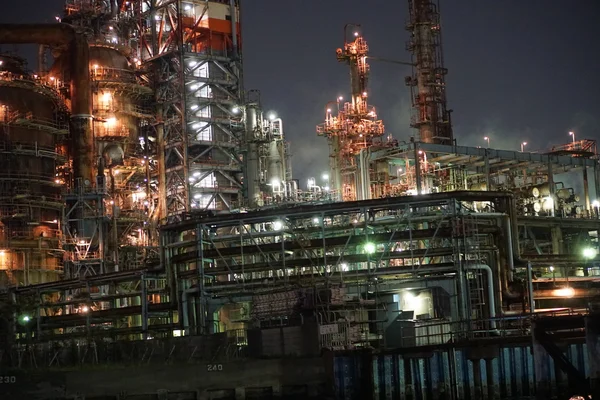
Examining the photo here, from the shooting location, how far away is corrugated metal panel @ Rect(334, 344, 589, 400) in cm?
4284

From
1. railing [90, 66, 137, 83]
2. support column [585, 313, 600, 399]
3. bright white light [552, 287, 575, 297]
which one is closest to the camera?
support column [585, 313, 600, 399]

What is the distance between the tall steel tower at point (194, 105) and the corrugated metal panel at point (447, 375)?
40.5m

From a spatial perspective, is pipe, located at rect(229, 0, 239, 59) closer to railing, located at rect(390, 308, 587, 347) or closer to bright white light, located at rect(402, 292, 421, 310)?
bright white light, located at rect(402, 292, 421, 310)

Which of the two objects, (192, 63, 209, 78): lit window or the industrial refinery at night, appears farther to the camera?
(192, 63, 209, 78): lit window

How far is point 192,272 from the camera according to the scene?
5644cm

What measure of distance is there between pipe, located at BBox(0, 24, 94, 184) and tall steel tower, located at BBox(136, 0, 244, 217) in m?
6.73

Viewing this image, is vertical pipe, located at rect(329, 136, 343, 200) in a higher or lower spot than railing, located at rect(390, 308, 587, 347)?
higher

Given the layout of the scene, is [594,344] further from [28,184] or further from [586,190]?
[586,190]

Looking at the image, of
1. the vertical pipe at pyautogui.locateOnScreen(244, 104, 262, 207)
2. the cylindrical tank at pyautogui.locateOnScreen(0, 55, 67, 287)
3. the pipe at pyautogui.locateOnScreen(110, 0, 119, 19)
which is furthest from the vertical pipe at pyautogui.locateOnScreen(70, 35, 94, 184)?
the vertical pipe at pyautogui.locateOnScreen(244, 104, 262, 207)

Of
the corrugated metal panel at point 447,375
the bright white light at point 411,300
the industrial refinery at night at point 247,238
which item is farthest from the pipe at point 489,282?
the corrugated metal panel at point 447,375

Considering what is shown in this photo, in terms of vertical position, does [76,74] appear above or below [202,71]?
below

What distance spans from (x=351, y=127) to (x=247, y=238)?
37.6 m

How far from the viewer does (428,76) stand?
9244cm

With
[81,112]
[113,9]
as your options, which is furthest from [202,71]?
[113,9]
